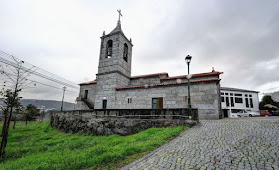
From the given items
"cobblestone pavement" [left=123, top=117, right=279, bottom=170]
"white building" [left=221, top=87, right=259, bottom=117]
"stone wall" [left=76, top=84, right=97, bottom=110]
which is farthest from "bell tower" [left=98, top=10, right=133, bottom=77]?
"white building" [left=221, top=87, right=259, bottom=117]

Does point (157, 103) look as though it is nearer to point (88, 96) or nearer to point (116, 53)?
point (116, 53)

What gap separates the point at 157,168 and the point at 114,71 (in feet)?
51.6

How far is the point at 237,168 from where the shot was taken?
10.3ft

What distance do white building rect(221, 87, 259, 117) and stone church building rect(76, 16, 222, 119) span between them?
726 inches

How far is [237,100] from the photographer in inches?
1246

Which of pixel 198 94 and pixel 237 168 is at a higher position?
pixel 198 94

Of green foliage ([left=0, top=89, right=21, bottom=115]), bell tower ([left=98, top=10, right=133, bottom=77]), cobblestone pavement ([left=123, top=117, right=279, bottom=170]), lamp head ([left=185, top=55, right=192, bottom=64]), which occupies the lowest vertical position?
cobblestone pavement ([left=123, top=117, right=279, bottom=170])

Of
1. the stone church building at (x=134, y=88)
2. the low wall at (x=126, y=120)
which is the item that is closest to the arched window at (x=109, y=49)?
the stone church building at (x=134, y=88)

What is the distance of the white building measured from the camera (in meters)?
30.8

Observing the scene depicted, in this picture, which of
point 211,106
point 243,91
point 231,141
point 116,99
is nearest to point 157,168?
point 231,141

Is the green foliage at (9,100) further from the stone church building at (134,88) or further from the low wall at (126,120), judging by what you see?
the stone church building at (134,88)

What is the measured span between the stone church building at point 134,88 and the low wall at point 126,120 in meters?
4.40

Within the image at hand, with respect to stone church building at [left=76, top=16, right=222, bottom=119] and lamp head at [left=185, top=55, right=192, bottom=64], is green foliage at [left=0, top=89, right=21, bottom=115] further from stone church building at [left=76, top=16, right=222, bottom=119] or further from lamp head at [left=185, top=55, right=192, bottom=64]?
lamp head at [left=185, top=55, right=192, bottom=64]

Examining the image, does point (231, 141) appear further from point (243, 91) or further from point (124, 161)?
point (243, 91)
